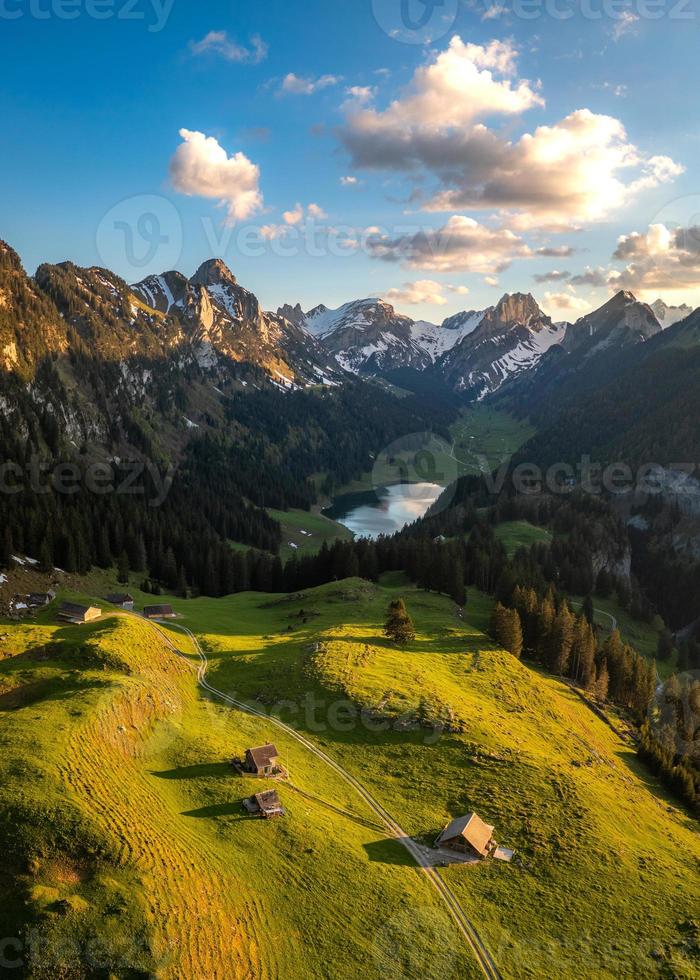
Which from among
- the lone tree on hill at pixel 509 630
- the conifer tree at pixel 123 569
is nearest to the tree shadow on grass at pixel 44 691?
the conifer tree at pixel 123 569

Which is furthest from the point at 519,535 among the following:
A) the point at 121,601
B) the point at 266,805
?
the point at 266,805

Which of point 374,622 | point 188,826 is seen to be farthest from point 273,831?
point 374,622

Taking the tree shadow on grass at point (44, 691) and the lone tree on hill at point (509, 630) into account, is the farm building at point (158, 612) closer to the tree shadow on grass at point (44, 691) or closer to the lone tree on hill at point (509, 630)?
the tree shadow on grass at point (44, 691)

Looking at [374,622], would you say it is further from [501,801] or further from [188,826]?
[188,826]

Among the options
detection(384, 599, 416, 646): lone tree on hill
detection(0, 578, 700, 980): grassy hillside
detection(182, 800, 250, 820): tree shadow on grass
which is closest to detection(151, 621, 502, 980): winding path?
detection(0, 578, 700, 980): grassy hillside

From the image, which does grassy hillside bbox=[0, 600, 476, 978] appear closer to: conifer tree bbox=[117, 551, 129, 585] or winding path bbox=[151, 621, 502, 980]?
winding path bbox=[151, 621, 502, 980]

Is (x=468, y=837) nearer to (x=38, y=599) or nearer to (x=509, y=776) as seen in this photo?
(x=509, y=776)
